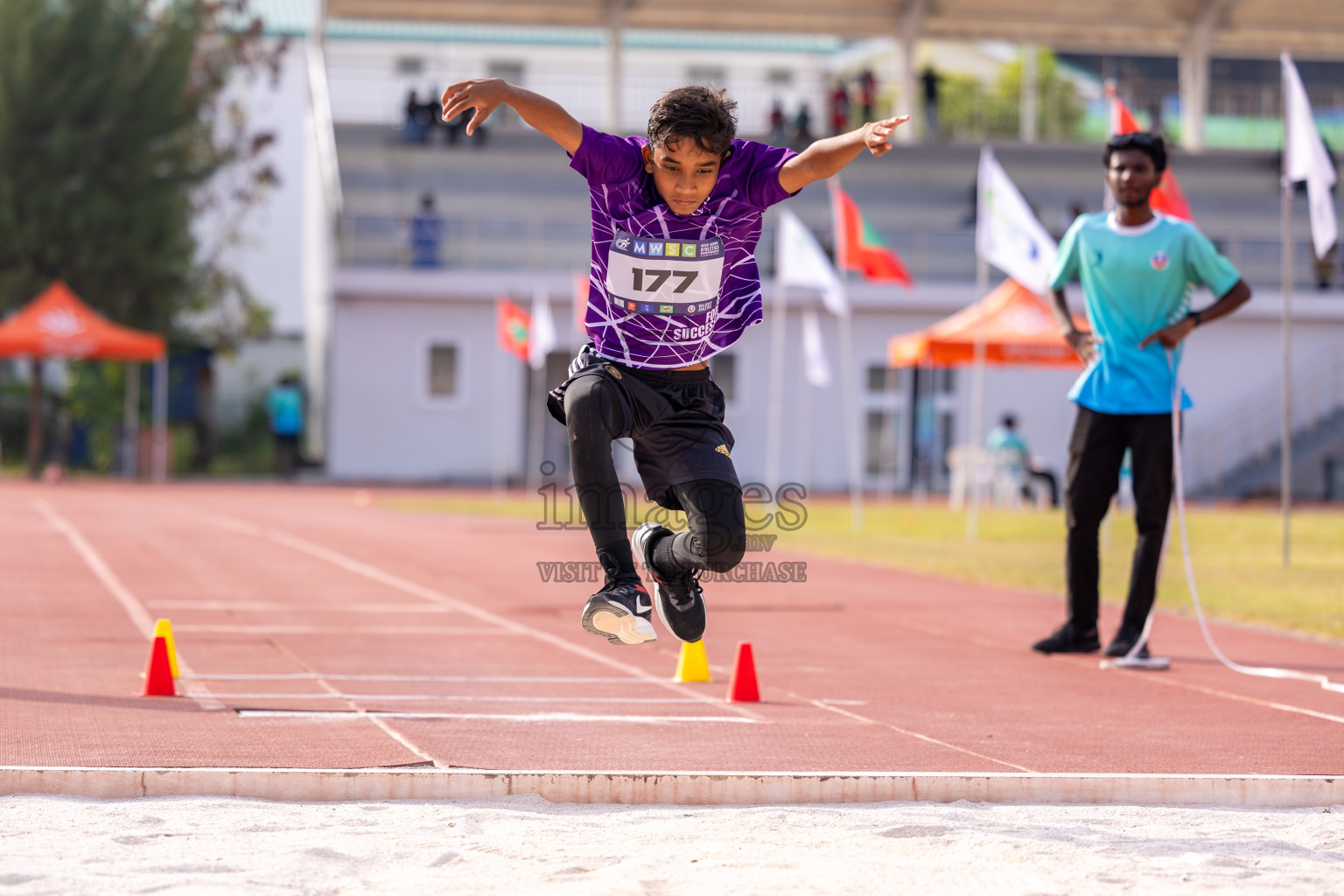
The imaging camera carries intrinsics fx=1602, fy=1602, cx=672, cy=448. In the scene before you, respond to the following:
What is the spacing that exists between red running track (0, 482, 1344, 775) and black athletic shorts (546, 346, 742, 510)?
992 mm

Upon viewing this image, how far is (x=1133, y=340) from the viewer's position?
8.27 meters

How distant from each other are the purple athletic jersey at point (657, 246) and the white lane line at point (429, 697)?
1864 millimetres

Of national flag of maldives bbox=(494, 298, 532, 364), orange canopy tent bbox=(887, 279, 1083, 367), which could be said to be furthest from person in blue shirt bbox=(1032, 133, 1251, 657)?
national flag of maldives bbox=(494, 298, 532, 364)

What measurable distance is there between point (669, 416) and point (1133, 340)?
3.62 m

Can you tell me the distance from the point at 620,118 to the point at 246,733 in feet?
116

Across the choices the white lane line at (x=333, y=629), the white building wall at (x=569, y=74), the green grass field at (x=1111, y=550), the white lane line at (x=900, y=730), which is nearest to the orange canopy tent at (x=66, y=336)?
the green grass field at (x=1111, y=550)

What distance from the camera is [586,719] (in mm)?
6273

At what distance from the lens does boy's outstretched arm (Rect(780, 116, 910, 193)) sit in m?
5.14

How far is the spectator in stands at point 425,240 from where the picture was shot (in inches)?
1398

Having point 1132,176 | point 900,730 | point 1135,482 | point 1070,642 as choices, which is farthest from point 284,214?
point 900,730

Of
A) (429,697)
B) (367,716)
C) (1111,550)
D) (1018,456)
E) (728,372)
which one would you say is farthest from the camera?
(728,372)

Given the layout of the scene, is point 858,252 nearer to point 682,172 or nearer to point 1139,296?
point 1139,296

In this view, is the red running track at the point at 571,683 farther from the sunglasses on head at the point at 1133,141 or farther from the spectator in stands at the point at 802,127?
the spectator in stands at the point at 802,127

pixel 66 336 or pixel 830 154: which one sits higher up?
pixel 66 336
